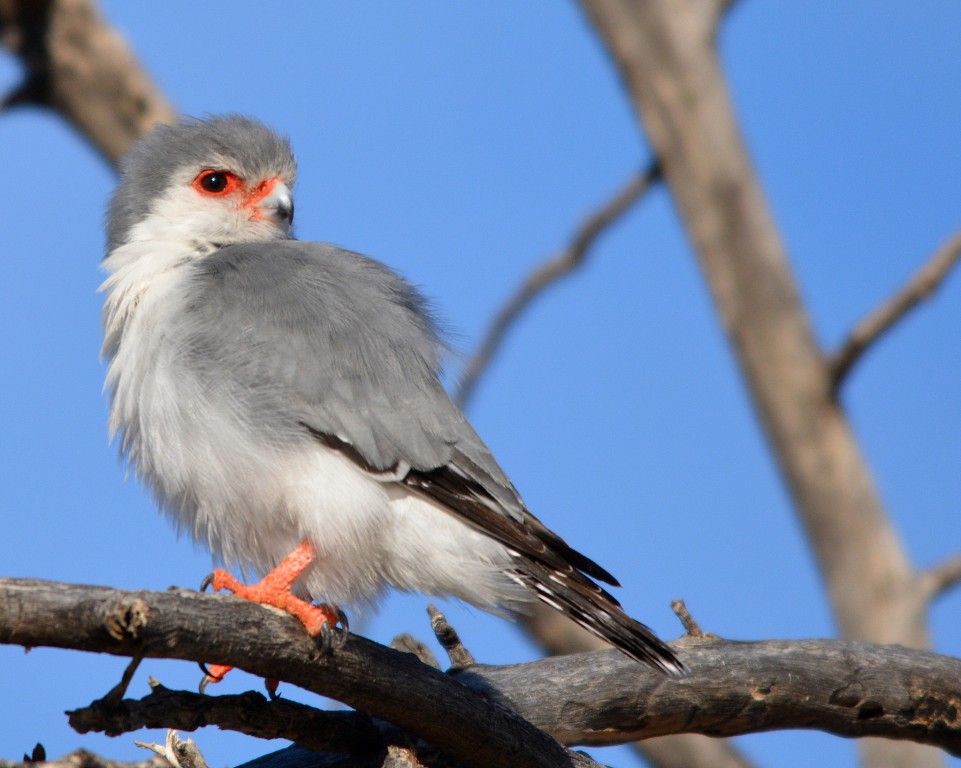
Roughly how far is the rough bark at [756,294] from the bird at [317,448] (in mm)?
3611

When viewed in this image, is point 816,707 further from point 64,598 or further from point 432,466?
point 64,598

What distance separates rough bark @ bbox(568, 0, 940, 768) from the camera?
6789 mm

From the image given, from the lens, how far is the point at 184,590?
266 cm

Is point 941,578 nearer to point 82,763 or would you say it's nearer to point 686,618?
point 686,618

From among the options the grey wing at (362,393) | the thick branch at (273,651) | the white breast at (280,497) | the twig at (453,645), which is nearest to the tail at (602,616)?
the grey wing at (362,393)

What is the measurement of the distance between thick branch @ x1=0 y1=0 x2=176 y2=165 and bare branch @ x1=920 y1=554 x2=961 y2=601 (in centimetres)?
549

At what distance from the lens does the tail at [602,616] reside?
302 cm

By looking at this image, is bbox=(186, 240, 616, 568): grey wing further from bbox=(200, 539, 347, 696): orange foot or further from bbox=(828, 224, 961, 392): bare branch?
bbox=(828, 224, 961, 392): bare branch

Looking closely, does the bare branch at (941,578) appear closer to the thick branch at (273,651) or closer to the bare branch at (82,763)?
the thick branch at (273,651)

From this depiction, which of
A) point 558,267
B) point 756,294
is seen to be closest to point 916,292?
point 756,294

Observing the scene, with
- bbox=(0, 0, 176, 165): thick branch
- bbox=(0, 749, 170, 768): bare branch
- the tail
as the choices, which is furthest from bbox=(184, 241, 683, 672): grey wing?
bbox=(0, 0, 176, 165): thick branch

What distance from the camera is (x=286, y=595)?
119 inches

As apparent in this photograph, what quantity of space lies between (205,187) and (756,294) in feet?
12.3

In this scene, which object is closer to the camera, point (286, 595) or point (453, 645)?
point (286, 595)
